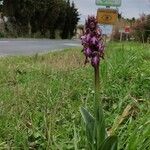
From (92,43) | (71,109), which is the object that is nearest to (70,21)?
(71,109)

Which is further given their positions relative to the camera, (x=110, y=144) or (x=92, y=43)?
(x=110, y=144)

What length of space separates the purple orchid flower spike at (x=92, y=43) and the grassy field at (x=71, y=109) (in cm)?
73

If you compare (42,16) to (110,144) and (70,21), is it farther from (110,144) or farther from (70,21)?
(110,144)

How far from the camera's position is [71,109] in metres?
5.51

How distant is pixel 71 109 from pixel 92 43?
238 centimetres


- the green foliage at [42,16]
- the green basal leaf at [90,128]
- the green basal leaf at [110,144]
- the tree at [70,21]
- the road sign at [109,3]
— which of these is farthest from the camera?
the tree at [70,21]

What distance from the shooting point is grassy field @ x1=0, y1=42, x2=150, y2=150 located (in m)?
4.21

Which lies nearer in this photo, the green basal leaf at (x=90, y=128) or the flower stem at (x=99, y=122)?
the flower stem at (x=99, y=122)

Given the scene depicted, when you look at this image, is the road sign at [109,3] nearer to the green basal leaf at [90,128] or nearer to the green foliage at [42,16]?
the green basal leaf at [90,128]

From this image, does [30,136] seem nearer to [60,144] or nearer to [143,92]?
[60,144]

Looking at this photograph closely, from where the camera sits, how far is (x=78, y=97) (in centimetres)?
625

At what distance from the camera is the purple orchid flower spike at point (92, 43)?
3180mm

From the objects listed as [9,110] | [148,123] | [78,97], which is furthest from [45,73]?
[148,123]

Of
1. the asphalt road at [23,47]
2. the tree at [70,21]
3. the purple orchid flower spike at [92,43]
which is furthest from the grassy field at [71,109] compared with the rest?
the tree at [70,21]
